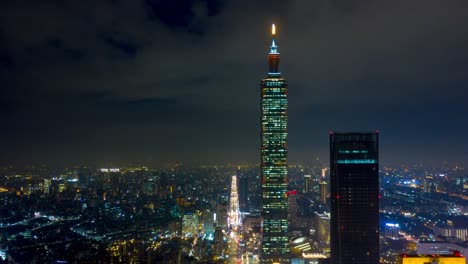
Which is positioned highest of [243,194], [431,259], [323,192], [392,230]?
[431,259]

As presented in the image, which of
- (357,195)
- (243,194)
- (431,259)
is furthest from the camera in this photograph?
(243,194)

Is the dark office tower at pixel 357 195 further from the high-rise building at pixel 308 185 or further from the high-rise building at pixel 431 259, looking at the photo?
the high-rise building at pixel 308 185

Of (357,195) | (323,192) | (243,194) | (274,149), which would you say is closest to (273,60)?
(274,149)

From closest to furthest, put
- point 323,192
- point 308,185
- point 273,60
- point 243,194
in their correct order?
point 273,60
point 323,192
point 308,185
point 243,194

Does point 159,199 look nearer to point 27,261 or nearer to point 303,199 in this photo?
point 303,199

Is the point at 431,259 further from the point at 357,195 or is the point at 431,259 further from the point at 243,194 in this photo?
the point at 243,194

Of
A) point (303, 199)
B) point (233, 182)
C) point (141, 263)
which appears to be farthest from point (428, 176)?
point (141, 263)
